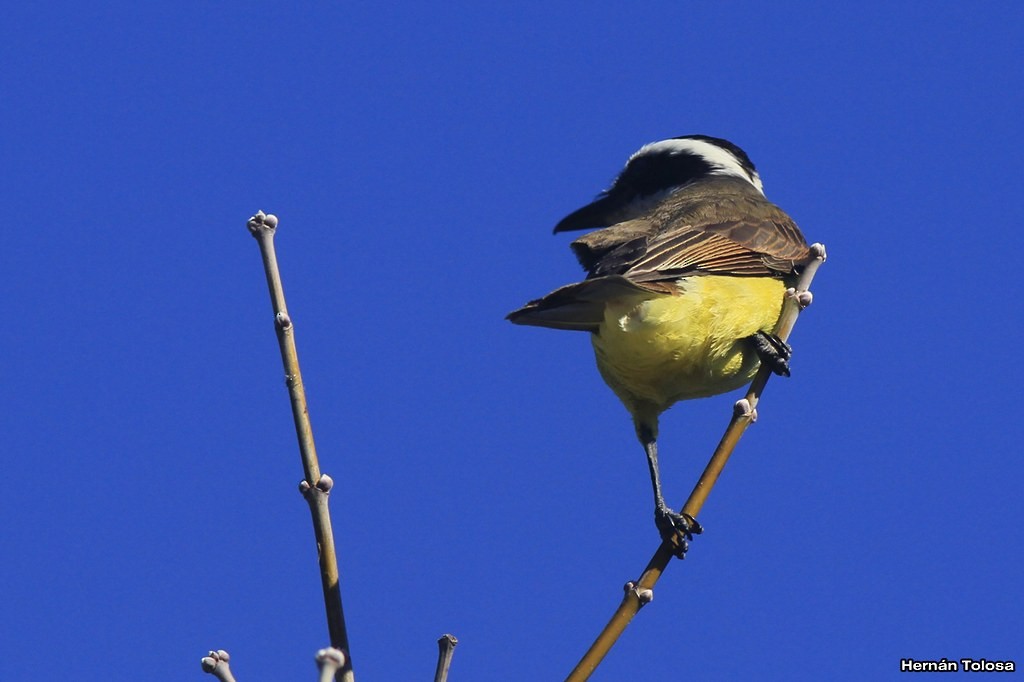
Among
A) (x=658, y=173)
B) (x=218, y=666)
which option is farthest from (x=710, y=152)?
(x=218, y=666)

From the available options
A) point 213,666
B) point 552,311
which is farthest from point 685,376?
point 213,666

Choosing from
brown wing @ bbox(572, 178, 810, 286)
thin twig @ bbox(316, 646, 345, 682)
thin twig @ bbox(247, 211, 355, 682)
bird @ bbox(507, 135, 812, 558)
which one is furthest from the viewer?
brown wing @ bbox(572, 178, 810, 286)

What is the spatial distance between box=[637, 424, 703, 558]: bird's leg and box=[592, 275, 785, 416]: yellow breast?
46 centimetres

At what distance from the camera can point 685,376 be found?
21.0 feet

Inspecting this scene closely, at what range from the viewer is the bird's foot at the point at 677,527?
20.9ft

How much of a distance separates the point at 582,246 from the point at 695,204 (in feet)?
2.40

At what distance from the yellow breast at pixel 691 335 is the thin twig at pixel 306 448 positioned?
2648mm

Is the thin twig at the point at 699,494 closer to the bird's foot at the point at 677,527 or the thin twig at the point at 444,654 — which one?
the thin twig at the point at 444,654

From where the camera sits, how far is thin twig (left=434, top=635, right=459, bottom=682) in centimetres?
324

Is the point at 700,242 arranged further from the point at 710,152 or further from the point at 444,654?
the point at 444,654

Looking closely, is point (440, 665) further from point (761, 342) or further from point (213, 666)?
point (761, 342)

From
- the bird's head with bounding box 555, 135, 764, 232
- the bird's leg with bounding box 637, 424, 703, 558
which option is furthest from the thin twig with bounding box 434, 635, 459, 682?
the bird's head with bounding box 555, 135, 764, 232

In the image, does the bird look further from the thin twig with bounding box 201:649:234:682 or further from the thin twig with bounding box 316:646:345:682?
the thin twig with bounding box 316:646:345:682

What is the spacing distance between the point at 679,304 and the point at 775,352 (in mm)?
527
